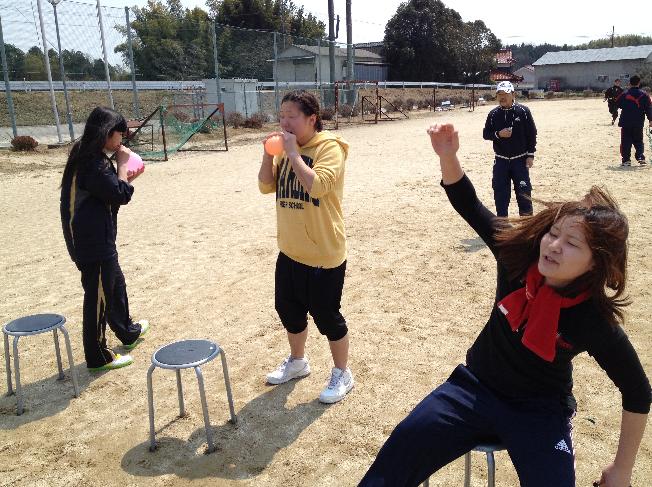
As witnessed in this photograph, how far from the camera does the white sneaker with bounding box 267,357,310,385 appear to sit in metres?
3.59

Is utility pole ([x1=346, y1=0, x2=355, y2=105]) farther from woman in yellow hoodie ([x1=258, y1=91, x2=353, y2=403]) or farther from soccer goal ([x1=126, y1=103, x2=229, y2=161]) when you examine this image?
woman in yellow hoodie ([x1=258, y1=91, x2=353, y2=403])

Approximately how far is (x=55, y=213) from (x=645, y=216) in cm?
918

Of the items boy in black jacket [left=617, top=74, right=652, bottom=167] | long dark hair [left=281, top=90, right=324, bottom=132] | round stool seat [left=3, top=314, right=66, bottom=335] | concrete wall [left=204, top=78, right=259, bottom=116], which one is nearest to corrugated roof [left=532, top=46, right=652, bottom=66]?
concrete wall [left=204, top=78, right=259, bottom=116]

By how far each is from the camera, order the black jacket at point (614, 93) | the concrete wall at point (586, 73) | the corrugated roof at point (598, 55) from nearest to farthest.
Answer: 1. the black jacket at point (614, 93)
2. the concrete wall at point (586, 73)
3. the corrugated roof at point (598, 55)

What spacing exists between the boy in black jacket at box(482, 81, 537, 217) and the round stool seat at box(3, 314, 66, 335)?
5.09 meters

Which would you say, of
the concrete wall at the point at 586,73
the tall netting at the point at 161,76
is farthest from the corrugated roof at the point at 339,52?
the concrete wall at the point at 586,73

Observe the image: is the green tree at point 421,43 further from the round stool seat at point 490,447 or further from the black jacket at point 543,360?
the round stool seat at point 490,447

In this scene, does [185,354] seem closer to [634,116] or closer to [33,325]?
[33,325]

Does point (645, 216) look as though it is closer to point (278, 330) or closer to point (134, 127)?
point (278, 330)

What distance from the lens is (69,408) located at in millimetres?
3408

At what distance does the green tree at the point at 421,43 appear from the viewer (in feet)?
181

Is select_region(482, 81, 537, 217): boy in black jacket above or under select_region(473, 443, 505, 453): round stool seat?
above

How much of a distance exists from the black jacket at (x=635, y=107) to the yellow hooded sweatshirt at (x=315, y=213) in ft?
35.2

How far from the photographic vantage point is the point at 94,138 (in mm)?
3338
